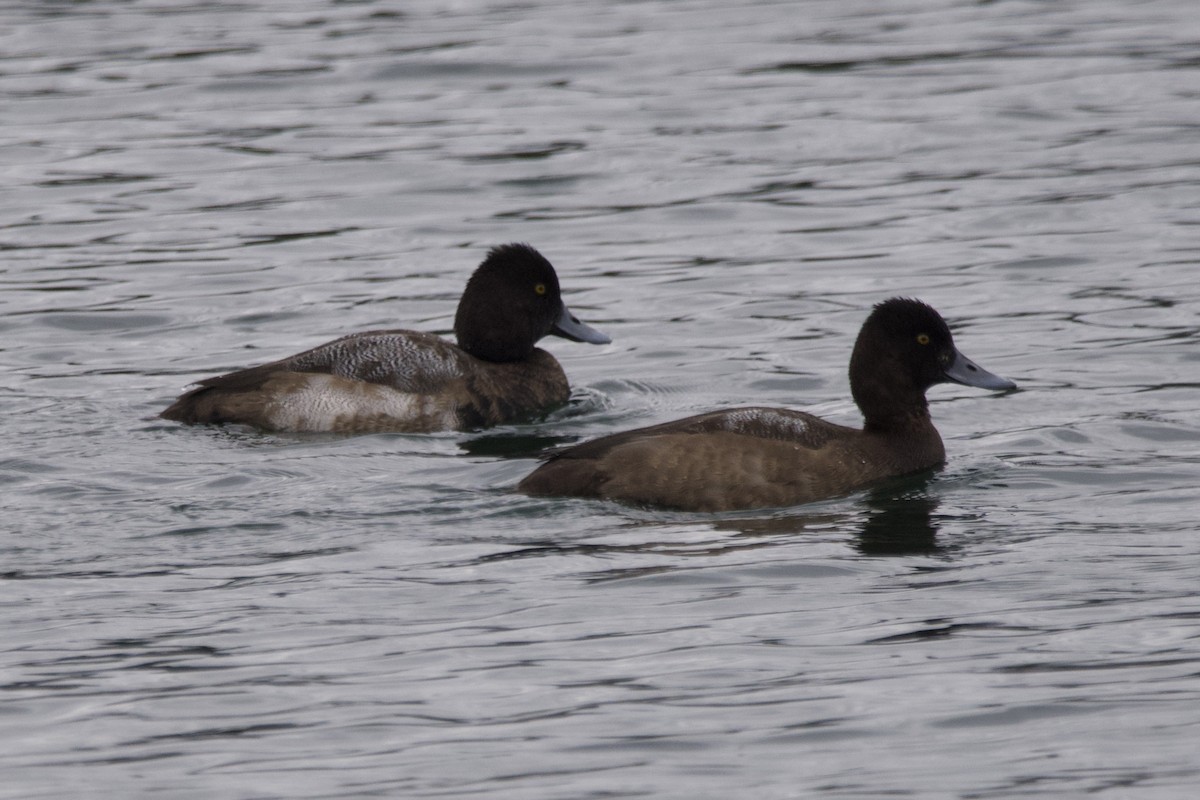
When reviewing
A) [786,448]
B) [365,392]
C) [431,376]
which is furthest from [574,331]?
[786,448]

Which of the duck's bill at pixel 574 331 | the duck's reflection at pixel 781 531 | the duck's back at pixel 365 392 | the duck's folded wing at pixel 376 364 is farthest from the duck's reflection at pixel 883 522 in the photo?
the duck's bill at pixel 574 331

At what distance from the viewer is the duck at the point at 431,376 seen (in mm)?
10914

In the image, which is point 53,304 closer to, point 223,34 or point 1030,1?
point 223,34

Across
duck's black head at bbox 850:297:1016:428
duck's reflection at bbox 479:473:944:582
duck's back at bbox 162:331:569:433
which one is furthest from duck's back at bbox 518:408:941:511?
duck's back at bbox 162:331:569:433

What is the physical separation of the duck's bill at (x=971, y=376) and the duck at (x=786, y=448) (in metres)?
0.01

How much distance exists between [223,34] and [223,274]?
8.36 meters

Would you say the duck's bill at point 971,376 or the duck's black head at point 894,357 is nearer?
the duck's black head at point 894,357

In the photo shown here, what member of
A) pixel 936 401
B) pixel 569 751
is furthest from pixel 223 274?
pixel 569 751

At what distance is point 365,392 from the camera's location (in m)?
11.0

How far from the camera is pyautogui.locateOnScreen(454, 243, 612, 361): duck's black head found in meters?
11.8

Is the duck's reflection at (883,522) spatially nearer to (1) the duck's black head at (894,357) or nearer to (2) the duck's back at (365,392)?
(1) the duck's black head at (894,357)

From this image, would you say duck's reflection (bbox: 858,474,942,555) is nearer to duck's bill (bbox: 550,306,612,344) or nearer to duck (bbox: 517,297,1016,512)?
duck (bbox: 517,297,1016,512)

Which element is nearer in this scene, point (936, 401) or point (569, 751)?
point (569, 751)

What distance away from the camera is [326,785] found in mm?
6148
